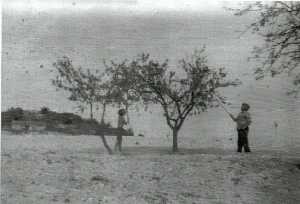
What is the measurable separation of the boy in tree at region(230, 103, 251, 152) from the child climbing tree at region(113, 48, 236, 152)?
2.17 feet

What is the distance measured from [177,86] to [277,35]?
2887mm

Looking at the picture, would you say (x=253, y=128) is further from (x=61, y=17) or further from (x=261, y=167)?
(x=61, y=17)

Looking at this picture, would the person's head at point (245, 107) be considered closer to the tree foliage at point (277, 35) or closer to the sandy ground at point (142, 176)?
the tree foliage at point (277, 35)

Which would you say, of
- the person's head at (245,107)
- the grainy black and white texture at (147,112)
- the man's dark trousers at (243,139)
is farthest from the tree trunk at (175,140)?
the person's head at (245,107)

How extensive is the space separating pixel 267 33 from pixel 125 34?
2796 millimetres

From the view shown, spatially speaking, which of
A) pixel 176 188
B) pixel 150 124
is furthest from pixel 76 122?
pixel 176 188

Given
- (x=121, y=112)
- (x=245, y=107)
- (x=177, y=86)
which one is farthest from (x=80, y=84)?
(x=245, y=107)

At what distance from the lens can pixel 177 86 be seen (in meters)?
12.5

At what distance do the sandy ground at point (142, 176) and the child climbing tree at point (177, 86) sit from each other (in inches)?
35.1

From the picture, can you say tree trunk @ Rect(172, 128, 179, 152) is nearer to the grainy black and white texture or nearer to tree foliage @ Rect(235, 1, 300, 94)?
the grainy black and white texture

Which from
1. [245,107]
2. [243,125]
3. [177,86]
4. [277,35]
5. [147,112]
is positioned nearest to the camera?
[277,35]

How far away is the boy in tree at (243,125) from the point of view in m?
11.3

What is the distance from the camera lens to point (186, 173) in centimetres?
1033

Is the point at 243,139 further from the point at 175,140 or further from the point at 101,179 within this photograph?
the point at 101,179
